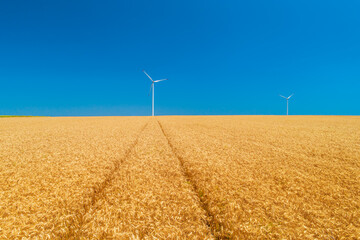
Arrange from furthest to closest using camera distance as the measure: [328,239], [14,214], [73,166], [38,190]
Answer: [73,166], [38,190], [14,214], [328,239]

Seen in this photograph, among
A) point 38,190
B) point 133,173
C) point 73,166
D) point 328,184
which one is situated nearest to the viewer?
point 38,190

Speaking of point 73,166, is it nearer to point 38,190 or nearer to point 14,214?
point 38,190

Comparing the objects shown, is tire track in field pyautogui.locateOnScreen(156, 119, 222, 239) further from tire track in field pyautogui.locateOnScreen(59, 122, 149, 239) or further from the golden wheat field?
tire track in field pyautogui.locateOnScreen(59, 122, 149, 239)

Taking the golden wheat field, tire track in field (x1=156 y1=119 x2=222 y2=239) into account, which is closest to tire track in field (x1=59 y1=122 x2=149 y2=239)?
the golden wheat field

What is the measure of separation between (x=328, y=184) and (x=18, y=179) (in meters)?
2.74

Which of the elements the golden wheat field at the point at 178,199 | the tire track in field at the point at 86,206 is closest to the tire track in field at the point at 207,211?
the golden wheat field at the point at 178,199

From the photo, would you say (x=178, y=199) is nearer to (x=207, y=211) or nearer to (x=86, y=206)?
(x=207, y=211)

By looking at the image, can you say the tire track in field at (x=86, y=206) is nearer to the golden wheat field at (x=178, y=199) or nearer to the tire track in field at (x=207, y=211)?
the golden wheat field at (x=178, y=199)

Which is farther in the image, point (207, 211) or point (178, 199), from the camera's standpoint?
point (178, 199)

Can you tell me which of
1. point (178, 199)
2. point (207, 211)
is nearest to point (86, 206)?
point (178, 199)

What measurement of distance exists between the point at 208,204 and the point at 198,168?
0.64m

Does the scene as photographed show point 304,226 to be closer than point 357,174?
Yes

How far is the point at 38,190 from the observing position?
1.19 meters

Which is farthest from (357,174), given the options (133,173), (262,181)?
(133,173)
